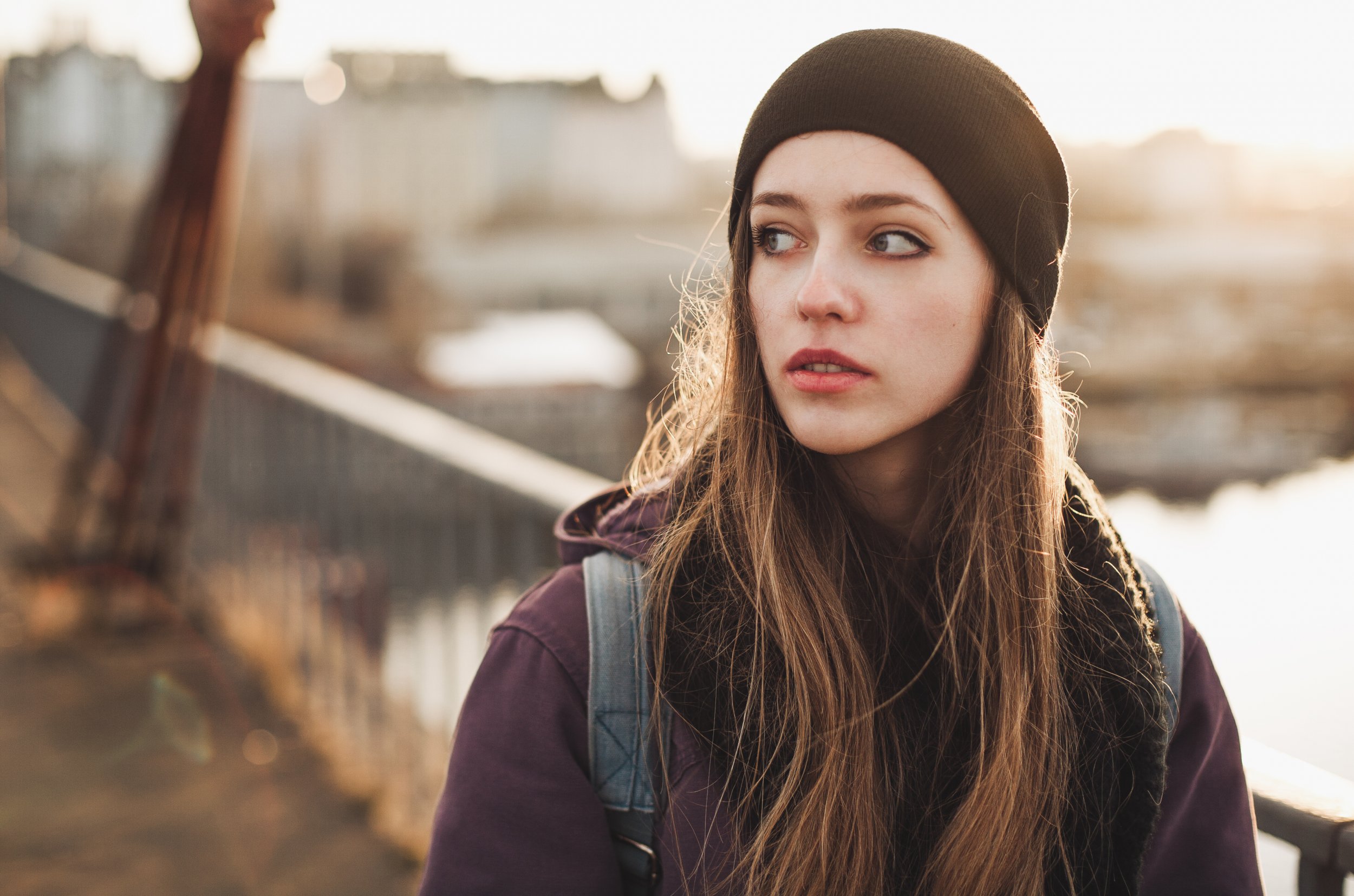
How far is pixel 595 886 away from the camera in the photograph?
1.38 meters

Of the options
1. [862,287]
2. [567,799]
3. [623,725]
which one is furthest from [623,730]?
[862,287]

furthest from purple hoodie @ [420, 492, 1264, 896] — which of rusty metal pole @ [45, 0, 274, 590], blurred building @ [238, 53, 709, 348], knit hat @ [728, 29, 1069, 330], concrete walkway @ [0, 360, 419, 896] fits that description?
blurred building @ [238, 53, 709, 348]

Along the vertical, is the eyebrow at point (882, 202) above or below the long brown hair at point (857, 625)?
above

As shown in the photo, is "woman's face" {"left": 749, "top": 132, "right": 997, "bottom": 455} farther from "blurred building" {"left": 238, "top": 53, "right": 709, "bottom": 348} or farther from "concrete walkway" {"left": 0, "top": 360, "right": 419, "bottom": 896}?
"blurred building" {"left": 238, "top": 53, "right": 709, "bottom": 348}

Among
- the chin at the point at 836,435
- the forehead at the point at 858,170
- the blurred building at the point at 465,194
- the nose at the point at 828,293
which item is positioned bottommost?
the chin at the point at 836,435

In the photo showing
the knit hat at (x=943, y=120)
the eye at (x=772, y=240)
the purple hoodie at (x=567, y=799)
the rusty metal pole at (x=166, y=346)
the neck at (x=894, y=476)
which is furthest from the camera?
the rusty metal pole at (x=166, y=346)

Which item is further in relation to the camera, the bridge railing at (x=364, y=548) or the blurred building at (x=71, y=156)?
the blurred building at (x=71, y=156)

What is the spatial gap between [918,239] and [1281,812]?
0.87 meters

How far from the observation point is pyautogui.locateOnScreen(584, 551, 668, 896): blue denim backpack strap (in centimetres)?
141

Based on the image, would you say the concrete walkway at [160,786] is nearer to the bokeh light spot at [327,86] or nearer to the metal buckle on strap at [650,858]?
the metal buckle on strap at [650,858]

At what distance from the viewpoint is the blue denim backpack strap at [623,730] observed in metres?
1.41

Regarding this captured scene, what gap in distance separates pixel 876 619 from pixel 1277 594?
1222 centimetres

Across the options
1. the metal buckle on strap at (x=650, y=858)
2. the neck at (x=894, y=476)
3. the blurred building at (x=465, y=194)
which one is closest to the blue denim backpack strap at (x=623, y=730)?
the metal buckle on strap at (x=650, y=858)

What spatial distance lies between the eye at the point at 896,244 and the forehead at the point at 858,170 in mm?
55
